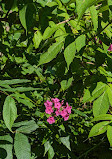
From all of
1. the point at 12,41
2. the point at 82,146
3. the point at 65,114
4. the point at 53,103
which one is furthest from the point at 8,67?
the point at 82,146

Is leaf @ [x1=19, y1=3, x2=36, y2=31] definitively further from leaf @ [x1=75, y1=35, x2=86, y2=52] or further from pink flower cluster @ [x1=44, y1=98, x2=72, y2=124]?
pink flower cluster @ [x1=44, y1=98, x2=72, y2=124]

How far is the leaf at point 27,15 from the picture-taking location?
2.78ft

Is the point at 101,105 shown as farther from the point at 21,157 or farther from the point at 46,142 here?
the point at 46,142

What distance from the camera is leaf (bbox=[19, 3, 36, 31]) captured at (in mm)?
848

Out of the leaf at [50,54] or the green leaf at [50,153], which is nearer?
the leaf at [50,54]

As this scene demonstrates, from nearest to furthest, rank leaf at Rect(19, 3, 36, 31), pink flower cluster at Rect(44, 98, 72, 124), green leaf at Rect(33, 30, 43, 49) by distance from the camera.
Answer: leaf at Rect(19, 3, 36, 31)
green leaf at Rect(33, 30, 43, 49)
pink flower cluster at Rect(44, 98, 72, 124)

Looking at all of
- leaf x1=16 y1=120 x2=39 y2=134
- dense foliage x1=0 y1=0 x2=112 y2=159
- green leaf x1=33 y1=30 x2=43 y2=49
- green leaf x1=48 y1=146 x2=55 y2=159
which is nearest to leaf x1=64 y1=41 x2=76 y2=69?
dense foliage x1=0 y1=0 x2=112 y2=159

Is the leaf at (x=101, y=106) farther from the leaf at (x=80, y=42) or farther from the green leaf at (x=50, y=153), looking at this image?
the green leaf at (x=50, y=153)

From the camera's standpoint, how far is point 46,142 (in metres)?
1.88

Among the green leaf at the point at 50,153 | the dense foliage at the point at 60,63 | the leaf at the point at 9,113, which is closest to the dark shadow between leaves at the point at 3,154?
the dense foliage at the point at 60,63

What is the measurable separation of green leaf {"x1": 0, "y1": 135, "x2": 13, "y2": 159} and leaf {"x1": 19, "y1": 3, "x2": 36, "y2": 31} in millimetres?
564

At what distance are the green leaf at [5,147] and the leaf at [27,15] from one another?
564 mm

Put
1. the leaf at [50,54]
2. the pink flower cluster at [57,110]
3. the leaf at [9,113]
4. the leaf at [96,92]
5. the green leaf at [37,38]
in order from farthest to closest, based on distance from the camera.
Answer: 1. the pink flower cluster at [57,110]
2. the green leaf at [37,38]
3. the leaf at [96,92]
4. the leaf at [50,54]
5. the leaf at [9,113]

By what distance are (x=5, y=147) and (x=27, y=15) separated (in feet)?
2.01
